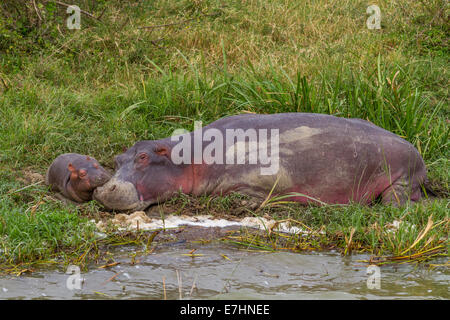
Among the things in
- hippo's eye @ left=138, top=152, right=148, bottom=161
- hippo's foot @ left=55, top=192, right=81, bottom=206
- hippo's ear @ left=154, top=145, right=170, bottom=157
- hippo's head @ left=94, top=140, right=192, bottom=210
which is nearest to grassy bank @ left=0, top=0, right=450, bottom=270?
hippo's foot @ left=55, top=192, right=81, bottom=206

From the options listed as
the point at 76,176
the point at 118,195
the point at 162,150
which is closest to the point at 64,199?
the point at 76,176

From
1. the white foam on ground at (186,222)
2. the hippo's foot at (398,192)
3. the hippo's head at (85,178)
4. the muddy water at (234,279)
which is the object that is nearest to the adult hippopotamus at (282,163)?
the hippo's foot at (398,192)

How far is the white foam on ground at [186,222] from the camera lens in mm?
4676

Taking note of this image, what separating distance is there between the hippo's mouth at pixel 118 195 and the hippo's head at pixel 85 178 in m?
0.08

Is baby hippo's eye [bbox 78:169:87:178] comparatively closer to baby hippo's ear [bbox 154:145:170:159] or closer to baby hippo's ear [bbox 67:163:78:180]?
baby hippo's ear [bbox 67:163:78:180]

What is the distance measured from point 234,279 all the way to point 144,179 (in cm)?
151

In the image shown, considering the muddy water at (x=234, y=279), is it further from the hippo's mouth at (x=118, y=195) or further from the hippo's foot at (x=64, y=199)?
the hippo's foot at (x=64, y=199)

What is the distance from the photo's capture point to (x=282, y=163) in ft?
16.9

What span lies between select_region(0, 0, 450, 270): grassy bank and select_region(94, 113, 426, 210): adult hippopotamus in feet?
0.78

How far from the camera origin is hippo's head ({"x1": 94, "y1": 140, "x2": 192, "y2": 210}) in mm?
4953

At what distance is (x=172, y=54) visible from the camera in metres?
8.32
